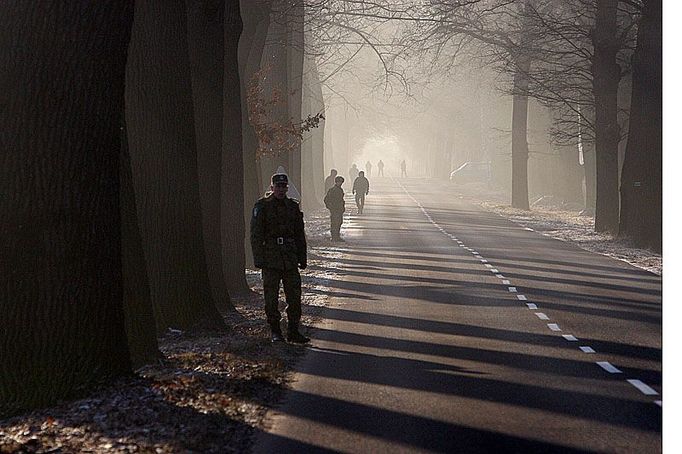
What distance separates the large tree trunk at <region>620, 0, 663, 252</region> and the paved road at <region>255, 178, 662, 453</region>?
5.30 m

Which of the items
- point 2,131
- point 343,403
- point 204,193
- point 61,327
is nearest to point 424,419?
point 343,403

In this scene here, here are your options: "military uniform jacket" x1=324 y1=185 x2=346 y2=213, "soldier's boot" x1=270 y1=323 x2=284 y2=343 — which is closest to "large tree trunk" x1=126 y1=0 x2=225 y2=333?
"soldier's boot" x1=270 y1=323 x2=284 y2=343

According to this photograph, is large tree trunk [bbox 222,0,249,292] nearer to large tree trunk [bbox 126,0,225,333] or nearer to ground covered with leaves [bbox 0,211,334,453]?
large tree trunk [bbox 126,0,225,333]

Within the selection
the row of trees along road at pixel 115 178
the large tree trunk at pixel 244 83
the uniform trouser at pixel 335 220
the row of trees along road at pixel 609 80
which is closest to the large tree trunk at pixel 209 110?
the row of trees along road at pixel 115 178

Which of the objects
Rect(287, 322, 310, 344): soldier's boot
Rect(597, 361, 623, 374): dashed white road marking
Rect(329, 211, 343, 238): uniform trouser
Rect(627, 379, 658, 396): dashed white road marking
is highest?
Rect(329, 211, 343, 238): uniform trouser

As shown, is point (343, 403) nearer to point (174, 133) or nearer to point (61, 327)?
point (61, 327)

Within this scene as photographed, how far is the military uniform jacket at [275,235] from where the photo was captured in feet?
46.2

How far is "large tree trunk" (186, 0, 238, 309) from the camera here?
16.6 m

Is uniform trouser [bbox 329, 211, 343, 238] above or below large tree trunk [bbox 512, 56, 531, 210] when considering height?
below

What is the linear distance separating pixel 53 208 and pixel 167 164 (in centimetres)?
482

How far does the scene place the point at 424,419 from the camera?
30.9 feet

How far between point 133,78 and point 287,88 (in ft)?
62.4

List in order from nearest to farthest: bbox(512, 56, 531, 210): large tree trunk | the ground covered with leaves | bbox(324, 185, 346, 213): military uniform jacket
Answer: the ground covered with leaves < bbox(324, 185, 346, 213): military uniform jacket < bbox(512, 56, 531, 210): large tree trunk

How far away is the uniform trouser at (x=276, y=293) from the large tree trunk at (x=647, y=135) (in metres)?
17.9
